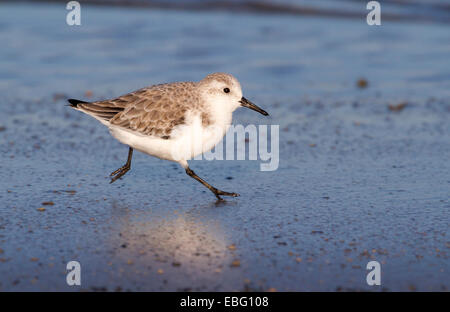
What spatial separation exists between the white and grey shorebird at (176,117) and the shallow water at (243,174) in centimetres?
37

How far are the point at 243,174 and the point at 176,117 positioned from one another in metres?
0.93

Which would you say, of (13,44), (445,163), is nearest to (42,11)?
(13,44)

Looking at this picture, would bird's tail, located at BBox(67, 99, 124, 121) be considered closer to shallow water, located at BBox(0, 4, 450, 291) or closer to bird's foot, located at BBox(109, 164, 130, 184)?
bird's foot, located at BBox(109, 164, 130, 184)

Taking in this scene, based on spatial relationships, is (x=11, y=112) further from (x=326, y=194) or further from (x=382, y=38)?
(x=382, y=38)

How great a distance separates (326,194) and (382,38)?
6.46 metres

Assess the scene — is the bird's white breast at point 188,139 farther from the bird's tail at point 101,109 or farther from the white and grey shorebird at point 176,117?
the bird's tail at point 101,109

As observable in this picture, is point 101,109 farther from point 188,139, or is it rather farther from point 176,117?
point 188,139

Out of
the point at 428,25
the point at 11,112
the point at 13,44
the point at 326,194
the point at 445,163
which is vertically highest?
the point at 428,25

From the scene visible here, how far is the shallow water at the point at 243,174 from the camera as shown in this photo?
3.75 metres

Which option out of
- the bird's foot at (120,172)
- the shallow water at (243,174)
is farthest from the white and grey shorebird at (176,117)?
the shallow water at (243,174)

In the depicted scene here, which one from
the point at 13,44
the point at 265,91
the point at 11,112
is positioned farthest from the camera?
the point at 13,44

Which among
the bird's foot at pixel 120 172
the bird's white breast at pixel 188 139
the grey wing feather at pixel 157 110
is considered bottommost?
the bird's foot at pixel 120 172

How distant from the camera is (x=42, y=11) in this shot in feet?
42.0

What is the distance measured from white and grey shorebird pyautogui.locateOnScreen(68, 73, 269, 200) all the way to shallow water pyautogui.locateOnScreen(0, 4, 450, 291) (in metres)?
0.37
